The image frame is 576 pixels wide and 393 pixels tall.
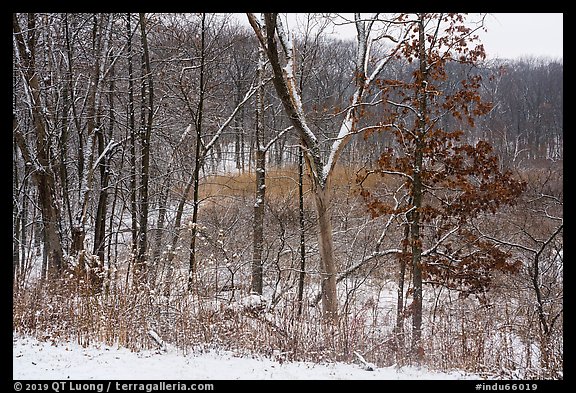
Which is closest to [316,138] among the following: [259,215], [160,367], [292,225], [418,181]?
[418,181]

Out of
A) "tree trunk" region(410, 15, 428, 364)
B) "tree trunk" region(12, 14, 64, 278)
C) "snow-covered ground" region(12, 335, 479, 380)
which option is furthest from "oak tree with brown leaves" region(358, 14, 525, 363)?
"tree trunk" region(12, 14, 64, 278)

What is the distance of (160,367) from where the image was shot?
525 cm

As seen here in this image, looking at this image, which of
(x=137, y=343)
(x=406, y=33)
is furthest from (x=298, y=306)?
(x=406, y=33)

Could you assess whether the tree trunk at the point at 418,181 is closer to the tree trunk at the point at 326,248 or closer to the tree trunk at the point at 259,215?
the tree trunk at the point at 326,248

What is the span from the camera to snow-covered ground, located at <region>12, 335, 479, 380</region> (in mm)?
4922

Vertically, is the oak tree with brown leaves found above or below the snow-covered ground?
above

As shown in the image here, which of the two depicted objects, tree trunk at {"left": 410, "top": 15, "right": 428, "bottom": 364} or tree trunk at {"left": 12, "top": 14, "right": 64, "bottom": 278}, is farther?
tree trunk at {"left": 12, "top": 14, "right": 64, "bottom": 278}

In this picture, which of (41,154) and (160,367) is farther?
(41,154)

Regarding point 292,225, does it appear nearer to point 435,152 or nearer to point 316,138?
point 316,138

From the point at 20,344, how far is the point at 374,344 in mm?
4814

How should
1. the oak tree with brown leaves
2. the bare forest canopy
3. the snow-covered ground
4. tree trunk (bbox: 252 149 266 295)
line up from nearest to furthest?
the snow-covered ground, the bare forest canopy, the oak tree with brown leaves, tree trunk (bbox: 252 149 266 295)

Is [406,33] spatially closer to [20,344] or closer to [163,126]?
[163,126]

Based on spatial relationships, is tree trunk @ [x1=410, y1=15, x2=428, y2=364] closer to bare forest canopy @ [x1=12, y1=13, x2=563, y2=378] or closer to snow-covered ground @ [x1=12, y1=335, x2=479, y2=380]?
bare forest canopy @ [x1=12, y1=13, x2=563, y2=378]
